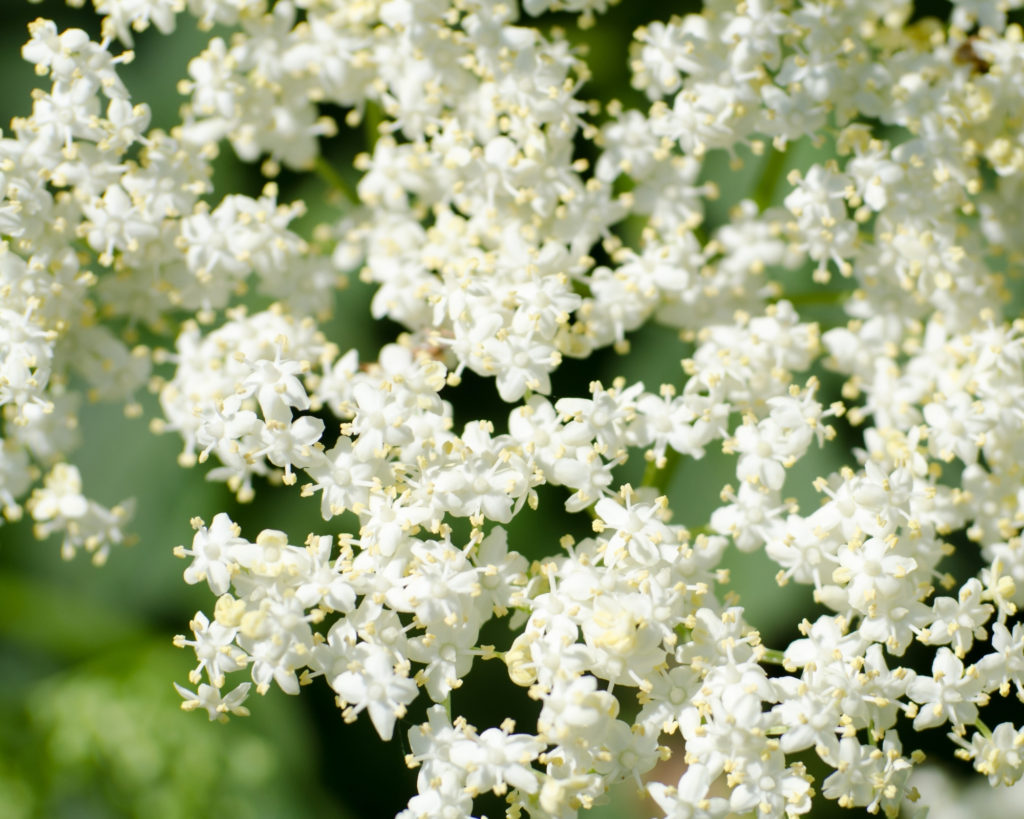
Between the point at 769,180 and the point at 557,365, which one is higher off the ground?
the point at 769,180

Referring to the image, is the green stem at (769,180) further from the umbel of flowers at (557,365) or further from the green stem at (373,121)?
the green stem at (373,121)

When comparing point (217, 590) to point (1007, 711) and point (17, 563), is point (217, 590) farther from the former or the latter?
point (1007, 711)

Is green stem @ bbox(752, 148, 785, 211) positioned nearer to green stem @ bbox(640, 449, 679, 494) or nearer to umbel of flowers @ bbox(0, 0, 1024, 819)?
umbel of flowers @ bbox(0, 0, 1024, 819)

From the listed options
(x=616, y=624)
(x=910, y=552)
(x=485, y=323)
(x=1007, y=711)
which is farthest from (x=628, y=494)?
(x=1007, y=711)

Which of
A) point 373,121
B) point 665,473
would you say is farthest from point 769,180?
point 373,121

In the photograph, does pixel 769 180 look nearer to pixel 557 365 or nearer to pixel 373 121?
pixel 557 365
